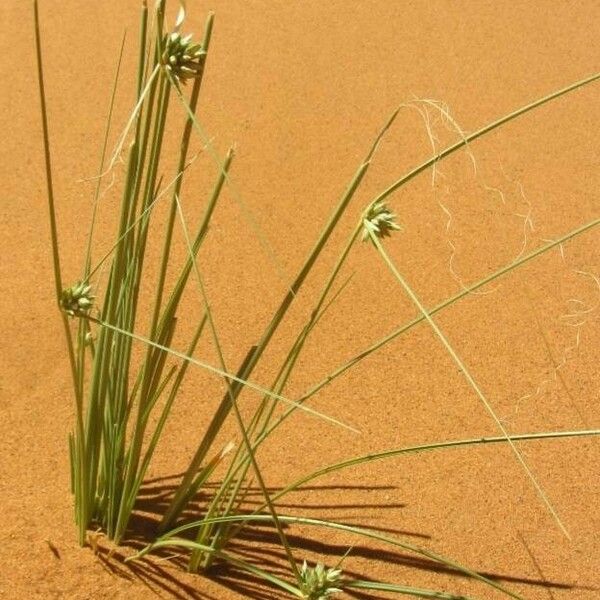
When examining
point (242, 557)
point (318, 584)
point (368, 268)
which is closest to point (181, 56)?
point (318, 584)

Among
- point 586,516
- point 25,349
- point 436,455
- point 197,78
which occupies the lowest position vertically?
point 586,516

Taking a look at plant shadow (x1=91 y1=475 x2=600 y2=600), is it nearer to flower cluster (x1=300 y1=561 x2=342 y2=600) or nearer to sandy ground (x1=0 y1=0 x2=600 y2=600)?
sandy ground (x1=0 y1=0 x2=600 y2=600)

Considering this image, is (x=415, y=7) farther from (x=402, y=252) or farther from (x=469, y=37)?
(x=402, y=252)

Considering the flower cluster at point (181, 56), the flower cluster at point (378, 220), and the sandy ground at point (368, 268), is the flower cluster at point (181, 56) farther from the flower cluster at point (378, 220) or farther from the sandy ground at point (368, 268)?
the sandy ground at point (368, 268)

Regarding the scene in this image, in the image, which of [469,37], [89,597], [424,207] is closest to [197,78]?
[89,597]

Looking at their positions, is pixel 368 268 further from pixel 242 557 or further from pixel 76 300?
pixel 76 300

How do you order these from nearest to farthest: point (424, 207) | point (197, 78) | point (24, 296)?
point (197, 78)
point (24, 296)
point (424, 207)
